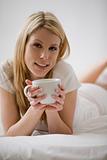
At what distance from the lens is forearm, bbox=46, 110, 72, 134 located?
1.19 meters

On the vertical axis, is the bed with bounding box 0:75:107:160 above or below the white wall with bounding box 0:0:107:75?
below

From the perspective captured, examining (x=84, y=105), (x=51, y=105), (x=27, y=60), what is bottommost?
(x=84, y=105)

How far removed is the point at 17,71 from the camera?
1.27m

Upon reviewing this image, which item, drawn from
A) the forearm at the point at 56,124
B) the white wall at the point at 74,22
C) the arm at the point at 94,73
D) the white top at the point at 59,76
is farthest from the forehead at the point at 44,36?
the white wall at the point at 74,22

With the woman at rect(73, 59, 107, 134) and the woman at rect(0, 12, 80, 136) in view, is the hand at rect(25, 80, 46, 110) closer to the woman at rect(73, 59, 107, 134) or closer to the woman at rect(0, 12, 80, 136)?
the woman at rect(0, 12, 80, 136)

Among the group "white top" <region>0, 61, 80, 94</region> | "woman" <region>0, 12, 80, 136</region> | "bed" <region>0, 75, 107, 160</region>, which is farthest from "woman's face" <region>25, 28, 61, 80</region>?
"bed" <region>0, 75, 107, 160</region>

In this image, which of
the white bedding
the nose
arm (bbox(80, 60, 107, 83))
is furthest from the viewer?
arm (bbox(80, 60, 107, 83))

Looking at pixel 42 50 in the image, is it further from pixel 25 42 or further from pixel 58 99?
pixel 58 99

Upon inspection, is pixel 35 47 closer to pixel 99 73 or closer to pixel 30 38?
pixel 30 38

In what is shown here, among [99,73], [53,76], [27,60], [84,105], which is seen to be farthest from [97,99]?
[27,60]

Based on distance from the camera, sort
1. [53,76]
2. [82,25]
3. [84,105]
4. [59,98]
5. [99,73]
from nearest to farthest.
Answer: [59,98] → [53,76] → [84,105] → [99,73] → [82,25]

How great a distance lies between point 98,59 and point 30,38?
1101 mm

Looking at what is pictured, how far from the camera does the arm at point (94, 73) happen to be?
6.52 feet

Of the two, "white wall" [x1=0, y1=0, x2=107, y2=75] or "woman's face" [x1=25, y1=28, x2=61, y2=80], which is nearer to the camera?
"woman's face" [x1=25, y1=28, x2=61, y2=80]
